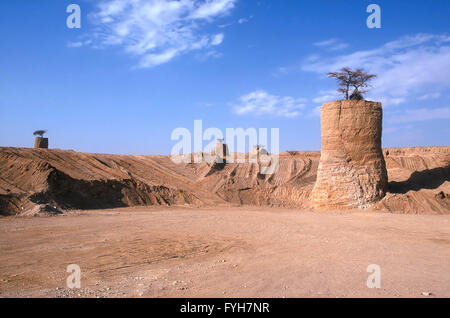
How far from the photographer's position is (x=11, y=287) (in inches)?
204

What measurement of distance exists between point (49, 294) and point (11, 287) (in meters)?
0.76

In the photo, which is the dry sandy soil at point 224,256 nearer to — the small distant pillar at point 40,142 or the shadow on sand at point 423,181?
the shadow on sand at point 423,181

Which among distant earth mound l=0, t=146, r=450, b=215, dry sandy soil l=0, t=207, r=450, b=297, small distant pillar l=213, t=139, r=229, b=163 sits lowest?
dry sandy soil l=0, t=207, r=450, b=297

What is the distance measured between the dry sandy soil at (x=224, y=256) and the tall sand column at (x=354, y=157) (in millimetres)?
2663

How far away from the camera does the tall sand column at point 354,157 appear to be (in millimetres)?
14773

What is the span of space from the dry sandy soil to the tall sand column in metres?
2.66

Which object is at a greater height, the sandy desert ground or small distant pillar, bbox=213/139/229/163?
small distant pillar, bbox=213/139/229/163

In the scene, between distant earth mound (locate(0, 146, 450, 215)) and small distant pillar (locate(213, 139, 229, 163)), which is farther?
small distant pillar (locate(213, 139, 229, 163))

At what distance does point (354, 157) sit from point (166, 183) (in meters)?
10.6

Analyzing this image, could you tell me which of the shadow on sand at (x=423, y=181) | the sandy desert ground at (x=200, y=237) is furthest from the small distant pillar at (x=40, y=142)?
the shadow on sand at (x=423, y=181)

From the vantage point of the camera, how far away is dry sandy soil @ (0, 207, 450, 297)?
5.15 metres

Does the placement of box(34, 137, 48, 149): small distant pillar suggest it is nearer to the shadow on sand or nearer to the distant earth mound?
the distant earth mound

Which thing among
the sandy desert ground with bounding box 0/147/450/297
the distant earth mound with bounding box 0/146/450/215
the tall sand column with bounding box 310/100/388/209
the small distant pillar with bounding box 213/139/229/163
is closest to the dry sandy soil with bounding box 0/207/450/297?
the sandy desert ground with bounding box 0/147/450/297

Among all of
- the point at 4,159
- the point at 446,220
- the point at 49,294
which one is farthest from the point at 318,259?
the point at 4,159
